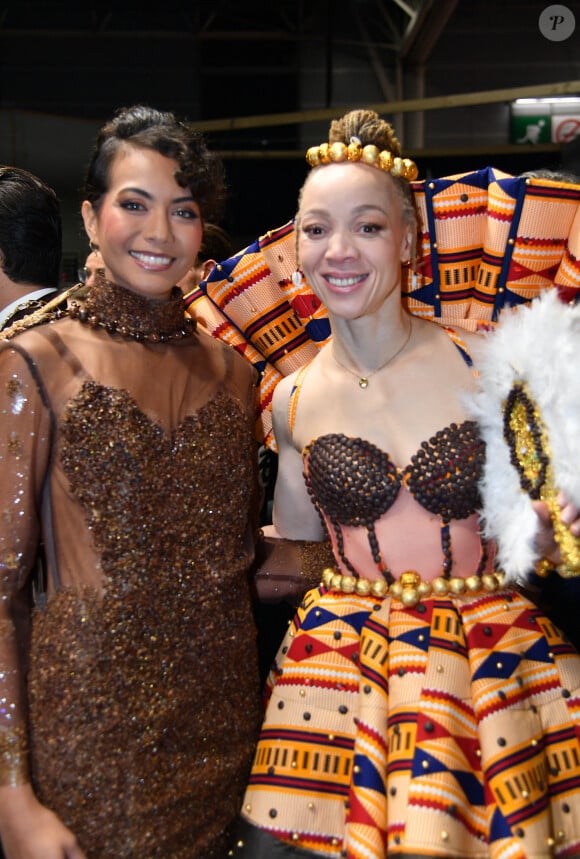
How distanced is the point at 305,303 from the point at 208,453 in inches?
18.0

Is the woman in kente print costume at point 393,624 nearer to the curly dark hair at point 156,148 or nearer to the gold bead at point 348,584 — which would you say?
the gold bead at point 348,584

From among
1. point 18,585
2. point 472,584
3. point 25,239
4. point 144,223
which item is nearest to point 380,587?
point 472,584

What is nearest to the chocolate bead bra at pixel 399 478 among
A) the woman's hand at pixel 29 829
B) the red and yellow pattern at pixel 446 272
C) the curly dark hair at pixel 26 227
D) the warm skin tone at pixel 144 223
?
the red and yellow pattern at pixel 446 272

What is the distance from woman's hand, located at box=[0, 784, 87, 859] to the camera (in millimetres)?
1173

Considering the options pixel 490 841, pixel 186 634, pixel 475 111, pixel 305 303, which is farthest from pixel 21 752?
pixel 475 111

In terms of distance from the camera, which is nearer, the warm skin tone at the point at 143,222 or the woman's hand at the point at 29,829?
the woman's hand at the point at 29,829

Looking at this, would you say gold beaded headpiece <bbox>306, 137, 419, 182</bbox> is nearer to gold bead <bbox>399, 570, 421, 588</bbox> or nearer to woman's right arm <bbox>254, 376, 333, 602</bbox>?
woman's right arm <bbox>254, 376, 333, 602</bbox>

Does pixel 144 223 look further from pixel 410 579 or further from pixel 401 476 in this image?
pixel 410 579

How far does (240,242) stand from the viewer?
484cm

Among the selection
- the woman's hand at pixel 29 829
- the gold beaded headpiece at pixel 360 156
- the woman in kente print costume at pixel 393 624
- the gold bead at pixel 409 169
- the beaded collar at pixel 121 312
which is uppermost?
the gold beaded headpiece at pixel 360 156

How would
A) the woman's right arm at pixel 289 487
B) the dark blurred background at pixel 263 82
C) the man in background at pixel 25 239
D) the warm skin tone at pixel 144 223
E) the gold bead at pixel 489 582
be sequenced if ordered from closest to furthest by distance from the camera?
1. the warm skin tone at pixel 144 223
2. the gold bead at pixel 489 582
3. the woman's right arm at pixel 289 487
4. the man in background at pixel 25 239
5. the dark blurred background at pixel 263 82

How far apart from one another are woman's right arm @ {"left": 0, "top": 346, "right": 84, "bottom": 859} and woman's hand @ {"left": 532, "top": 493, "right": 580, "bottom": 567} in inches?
28.7

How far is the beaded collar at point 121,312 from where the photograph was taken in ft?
4.40

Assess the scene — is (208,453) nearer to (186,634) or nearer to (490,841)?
(186,634)
